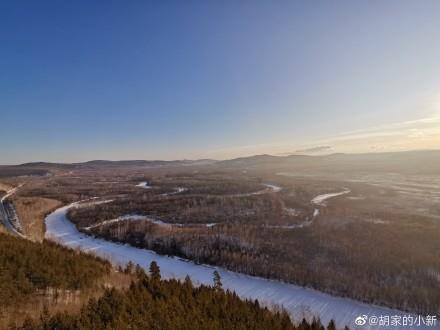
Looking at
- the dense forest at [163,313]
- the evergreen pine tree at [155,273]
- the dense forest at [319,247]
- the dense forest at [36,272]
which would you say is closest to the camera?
the dense forest at [163,313]

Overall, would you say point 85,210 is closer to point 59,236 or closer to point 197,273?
point 59,236

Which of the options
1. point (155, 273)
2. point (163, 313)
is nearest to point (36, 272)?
point (155, 273)

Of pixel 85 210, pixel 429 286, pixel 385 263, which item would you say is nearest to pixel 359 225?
pixel 385 263

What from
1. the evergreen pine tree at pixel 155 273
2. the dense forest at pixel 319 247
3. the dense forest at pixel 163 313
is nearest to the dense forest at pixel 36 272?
the dense forest at pixel 163 313

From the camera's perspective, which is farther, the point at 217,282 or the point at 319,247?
the point at 319,247

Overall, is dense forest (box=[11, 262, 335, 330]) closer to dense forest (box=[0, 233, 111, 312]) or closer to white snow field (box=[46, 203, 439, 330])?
dense forest (box=[0, 233, 111, 312])

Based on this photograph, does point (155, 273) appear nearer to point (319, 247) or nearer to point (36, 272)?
point (36, 272)

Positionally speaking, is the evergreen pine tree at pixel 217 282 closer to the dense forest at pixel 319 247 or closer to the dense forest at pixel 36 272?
the dense forest at pixel 319 247
